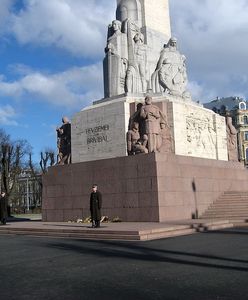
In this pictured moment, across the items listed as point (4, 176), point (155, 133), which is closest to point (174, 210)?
point (155, 133)

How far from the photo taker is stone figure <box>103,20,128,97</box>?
19.9m

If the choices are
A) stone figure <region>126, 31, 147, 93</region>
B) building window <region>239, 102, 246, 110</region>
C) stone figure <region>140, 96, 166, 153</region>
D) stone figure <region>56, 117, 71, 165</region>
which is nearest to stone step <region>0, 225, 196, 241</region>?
stone figure <region>140, 96, 166, 153</region>

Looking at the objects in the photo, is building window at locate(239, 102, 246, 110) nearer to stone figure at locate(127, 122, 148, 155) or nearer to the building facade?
the building facade

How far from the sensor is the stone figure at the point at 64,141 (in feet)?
68.6

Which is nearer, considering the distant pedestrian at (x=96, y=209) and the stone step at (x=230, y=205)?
the distant pedestrian at (x=96, y=209)

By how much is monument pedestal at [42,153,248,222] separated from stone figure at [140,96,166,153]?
0.75 m

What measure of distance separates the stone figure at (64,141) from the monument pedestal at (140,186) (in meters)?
1.12

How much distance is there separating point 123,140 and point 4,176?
110ft

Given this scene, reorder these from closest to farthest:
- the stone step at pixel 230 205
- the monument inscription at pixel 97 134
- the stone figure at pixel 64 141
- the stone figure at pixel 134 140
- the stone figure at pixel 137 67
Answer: the stone figure at pixel 134 140
the stone step at pixel 230 205
the monument inscription at pixel 97 134
the stone figure at pixel 137 67
the stone figure at pixel 64 141

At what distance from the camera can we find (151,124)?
17062mm

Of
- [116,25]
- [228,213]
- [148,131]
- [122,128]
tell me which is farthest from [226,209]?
[116,25]

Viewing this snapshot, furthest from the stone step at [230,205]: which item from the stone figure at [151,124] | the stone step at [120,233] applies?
the stone step at [120,233]

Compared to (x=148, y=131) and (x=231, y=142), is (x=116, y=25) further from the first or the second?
(x=231, y=142)

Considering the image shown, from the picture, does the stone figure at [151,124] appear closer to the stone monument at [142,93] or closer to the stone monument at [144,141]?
the stone monument at [144,141]
